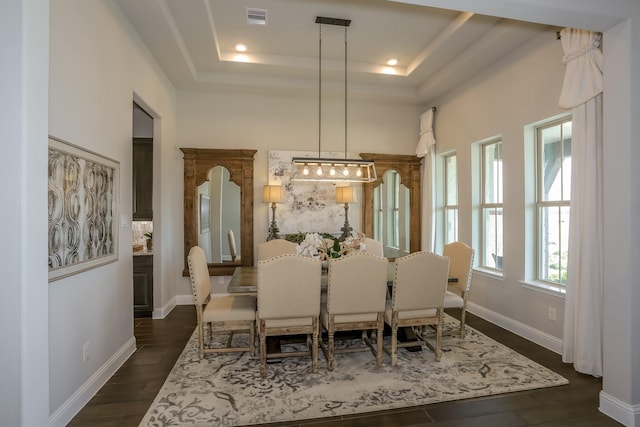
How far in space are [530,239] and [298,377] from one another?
2.94 metres

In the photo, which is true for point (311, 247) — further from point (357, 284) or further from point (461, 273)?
point (461, 273)

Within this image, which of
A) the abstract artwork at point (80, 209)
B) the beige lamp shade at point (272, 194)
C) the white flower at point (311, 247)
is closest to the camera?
the abstract artwork at point (80, 209)

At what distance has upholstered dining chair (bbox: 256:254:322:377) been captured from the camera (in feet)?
8.69

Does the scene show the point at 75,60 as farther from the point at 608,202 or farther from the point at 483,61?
the point at 483,61

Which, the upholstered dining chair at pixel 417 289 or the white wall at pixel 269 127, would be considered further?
the white wall at pixel 269 127

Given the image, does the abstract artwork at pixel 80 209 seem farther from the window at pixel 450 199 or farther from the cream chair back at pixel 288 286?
the window at pixel 450 199

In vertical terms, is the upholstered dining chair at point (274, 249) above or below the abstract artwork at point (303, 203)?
below

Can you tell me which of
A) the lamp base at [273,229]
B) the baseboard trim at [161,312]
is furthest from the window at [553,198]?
the baseboard trim at [161,312]

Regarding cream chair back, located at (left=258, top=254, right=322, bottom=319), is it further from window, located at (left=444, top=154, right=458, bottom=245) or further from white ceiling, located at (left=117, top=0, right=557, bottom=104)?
window, located at (left=444, top=154, right=458, bottom=245)

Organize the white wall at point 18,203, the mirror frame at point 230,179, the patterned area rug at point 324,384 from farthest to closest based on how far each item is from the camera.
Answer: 1. the mirror frame at point 230,179
2. the patterned area rug at point 324,384
3. the white wall at point 18,203

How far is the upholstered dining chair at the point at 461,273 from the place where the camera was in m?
3.50

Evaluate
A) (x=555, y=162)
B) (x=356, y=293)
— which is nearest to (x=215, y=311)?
(x=356, y=293)

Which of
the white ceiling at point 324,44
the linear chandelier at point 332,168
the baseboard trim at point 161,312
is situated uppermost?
the white ceiling at point 324,44

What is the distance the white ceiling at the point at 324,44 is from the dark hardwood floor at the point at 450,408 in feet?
10.7
